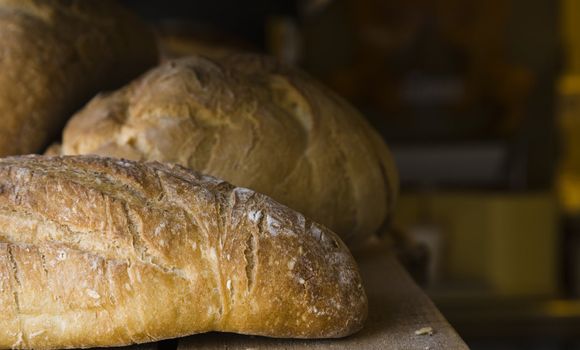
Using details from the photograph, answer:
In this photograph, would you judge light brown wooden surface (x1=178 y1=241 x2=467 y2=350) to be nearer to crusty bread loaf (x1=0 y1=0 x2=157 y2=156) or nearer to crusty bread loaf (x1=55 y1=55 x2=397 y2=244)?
crusty bread loaf (x1=55 y1=55 x2=397 y2=244)

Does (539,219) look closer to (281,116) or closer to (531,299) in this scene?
(531,299)

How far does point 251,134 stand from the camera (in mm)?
1368

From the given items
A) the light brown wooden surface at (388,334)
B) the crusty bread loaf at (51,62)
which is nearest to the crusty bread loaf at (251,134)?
the crusty bread loaf at (51,62)

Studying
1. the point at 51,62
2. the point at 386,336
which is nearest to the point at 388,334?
the point at 386,336

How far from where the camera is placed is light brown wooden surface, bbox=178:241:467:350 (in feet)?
3.38

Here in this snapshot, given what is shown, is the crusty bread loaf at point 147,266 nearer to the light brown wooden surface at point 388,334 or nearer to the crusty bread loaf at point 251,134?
the light brown wooden surface at point 388,334

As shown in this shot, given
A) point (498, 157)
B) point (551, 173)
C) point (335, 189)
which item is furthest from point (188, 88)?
point (551, 173)

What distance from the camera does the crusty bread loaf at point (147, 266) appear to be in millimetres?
965

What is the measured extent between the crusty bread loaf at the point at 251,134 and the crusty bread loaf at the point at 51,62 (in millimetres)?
55

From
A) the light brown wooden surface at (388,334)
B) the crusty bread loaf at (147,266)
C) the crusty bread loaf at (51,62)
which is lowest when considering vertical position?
the light brown wooden surface at (388,334)

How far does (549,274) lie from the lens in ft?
17.3

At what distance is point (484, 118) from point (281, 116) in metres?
4.97

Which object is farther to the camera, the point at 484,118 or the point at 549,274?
the point at 484,118

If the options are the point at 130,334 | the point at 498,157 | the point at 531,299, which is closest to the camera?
the point at 130,334
